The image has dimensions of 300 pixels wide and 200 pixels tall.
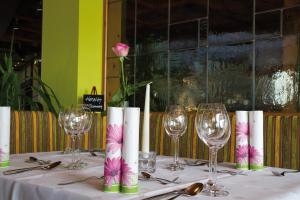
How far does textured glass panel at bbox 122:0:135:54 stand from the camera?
13.7 feet

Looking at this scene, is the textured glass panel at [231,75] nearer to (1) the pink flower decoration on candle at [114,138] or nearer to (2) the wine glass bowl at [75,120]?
(2) the wine glass bowl at [75,120]

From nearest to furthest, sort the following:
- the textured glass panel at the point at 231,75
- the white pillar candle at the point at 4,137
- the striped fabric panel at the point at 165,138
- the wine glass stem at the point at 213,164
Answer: the wine glass stem at the point at 213,164 → the white pillar candle at the point at 4,137 → the striped fabric panel at the point at 165,138 → the textured glass panel at the point at 231,75

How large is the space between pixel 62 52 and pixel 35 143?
185 cm

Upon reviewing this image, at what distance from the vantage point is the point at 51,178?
990 mm

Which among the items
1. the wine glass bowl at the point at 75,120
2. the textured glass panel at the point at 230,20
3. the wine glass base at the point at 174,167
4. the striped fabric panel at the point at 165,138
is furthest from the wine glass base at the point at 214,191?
the textured glass panel at the point at 230,20

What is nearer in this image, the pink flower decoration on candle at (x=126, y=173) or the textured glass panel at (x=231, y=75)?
the pink flower decoration on candle at (x=126, y=173)

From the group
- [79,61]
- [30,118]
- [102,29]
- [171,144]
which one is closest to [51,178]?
[30,118]

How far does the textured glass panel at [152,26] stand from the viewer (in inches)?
156

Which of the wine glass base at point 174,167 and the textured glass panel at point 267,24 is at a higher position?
the textured glass panel at point 267,24

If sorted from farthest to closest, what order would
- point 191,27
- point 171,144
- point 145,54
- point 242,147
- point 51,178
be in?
point 145,54, point 191,27, point 171,144, point 242,147, point 51,178

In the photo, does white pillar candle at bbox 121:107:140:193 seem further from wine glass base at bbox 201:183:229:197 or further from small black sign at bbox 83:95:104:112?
small black sign at bbox 83:95:104:112

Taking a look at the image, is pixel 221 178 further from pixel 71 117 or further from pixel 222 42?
pixel 222 42

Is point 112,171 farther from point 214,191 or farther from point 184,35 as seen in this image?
point 184,35

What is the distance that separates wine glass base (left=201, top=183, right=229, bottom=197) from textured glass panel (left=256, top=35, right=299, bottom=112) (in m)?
2.27
